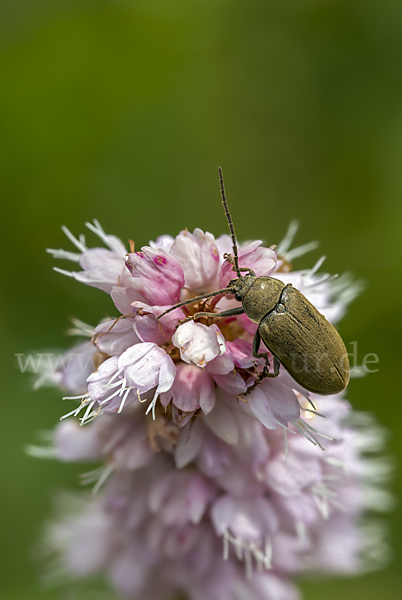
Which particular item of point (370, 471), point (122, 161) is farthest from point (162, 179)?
point (370, 471)

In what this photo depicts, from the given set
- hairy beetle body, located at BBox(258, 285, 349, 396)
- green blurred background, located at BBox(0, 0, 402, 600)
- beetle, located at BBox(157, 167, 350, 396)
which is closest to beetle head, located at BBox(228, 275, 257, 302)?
beetle, located at BBox(157, 167, 350, 396)

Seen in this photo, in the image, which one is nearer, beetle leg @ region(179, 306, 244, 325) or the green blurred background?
beetle leg @ region(179, 306, 244, 325)

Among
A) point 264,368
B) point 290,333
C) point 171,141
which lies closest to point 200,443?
point 264,368

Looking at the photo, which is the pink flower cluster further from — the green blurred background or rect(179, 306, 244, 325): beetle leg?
the green blurred background

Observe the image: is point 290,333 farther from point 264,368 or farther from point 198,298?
point 198,298

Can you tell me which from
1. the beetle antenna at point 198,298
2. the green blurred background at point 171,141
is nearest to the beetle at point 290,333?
the beetle antenna at point 198,298

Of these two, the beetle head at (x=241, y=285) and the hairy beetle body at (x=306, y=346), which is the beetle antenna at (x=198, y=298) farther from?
the hairy beetle body at (x=306, y=346)

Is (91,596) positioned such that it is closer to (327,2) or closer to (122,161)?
(122,161)

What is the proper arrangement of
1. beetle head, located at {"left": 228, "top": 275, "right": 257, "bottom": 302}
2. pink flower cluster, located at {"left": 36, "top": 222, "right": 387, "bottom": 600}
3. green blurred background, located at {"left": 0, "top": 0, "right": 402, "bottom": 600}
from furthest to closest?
green blurred background, located at {"left": 0, "top": 0, "right": 402, "bottom": 600}
beetle head, located at {"left": 228, "top": 275, "right": 257, "bottom": 302}
pink flower cluster, located at {"left": 36, "top": 222, "right": 387, "bottom": 600}
